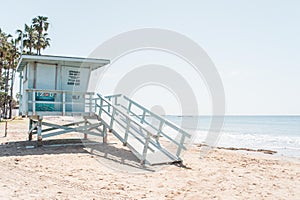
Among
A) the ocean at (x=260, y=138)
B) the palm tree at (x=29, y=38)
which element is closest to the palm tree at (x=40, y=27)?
the palm tree at (x=29, y=38)

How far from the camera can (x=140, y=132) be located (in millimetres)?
9898

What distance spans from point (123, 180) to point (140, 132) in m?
3.78

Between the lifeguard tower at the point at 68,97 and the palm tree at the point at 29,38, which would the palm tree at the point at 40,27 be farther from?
the lifeguard tower at the point at 68,97

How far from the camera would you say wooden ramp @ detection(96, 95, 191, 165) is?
8258 mm

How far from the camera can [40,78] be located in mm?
10891

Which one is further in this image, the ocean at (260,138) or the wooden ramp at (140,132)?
the ocean at (260,138)

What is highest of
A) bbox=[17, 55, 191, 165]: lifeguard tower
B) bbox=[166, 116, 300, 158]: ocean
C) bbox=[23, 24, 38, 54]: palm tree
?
bbox=[23, 24, 38, 54]: palm tree

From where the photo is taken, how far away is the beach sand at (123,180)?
5.08 metres

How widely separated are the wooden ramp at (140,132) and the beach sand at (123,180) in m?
0.47

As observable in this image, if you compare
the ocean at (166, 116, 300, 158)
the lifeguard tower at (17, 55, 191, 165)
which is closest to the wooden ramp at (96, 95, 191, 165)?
the lifeguard tower at (17, 55, 191, 165)

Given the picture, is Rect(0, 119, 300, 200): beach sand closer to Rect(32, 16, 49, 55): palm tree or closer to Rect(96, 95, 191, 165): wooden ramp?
Rect(96, 95, 191, 165): wooden ramp

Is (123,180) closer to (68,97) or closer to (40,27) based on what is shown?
(68,97)

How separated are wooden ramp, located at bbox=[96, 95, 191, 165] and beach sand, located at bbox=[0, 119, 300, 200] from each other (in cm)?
47

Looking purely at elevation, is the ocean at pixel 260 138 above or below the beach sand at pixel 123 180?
below
